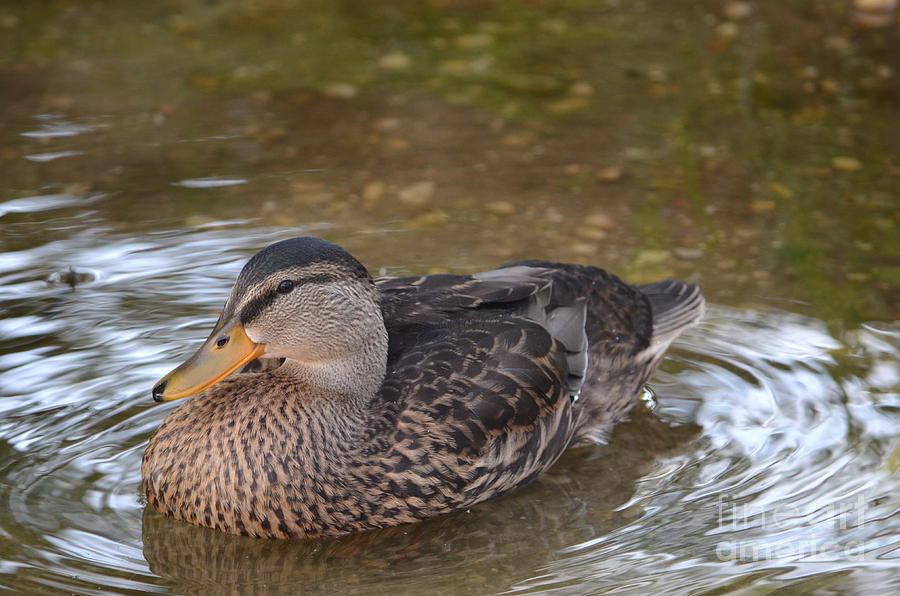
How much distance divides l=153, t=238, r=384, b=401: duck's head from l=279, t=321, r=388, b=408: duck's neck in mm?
15

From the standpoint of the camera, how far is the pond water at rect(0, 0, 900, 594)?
14.7 ft

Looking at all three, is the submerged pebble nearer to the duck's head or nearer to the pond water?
the pond water

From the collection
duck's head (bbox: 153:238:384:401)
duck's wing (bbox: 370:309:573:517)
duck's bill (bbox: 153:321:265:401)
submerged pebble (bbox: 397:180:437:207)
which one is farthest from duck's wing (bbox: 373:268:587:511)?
submerged pebble (bbox: 397:180:437:207)

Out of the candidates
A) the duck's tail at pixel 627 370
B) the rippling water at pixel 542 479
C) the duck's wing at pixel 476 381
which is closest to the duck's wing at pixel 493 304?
the duck's wing at pixel 476 381

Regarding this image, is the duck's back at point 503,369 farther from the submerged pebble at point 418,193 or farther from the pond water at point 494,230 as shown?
the submerged pebble at point 418,193

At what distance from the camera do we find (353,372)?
4.65 meters

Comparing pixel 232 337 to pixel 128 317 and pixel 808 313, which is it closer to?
pixel 128 317

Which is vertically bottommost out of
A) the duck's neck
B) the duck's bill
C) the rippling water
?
the rippling water

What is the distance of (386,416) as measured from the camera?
464cm

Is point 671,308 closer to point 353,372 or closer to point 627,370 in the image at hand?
point 627,370

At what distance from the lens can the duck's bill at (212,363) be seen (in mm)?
4332

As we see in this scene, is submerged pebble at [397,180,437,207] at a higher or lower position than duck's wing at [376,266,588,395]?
lower

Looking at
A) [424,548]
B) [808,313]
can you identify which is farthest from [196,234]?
[808,313]

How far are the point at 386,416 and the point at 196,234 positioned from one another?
7.66 feet
